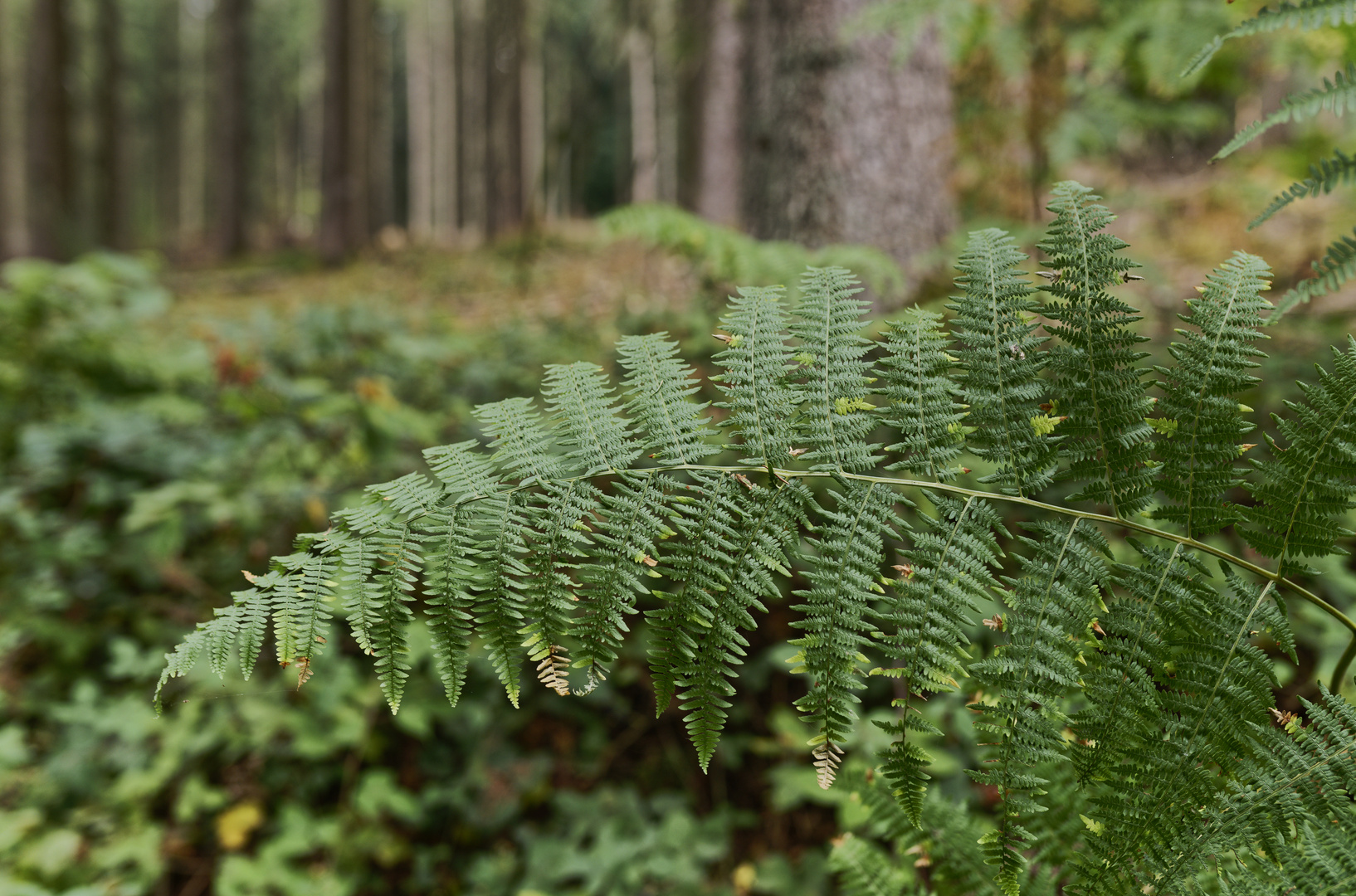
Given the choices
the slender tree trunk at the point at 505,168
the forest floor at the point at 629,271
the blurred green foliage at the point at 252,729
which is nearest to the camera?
the blurred green foliage at the point at 252,729

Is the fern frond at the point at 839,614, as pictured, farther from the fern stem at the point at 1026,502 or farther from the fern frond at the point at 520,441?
the fern frond at the point at 520,441

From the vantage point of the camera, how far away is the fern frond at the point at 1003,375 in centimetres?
86

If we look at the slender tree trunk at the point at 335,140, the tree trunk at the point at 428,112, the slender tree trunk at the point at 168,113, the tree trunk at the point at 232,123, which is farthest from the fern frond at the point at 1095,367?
the slender tree trunk at the point at 168,113

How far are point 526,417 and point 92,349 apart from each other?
336 cm

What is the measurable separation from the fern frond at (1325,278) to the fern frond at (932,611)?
1.23 feet

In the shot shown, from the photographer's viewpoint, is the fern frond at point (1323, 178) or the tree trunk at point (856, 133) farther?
the tree trunk at point (856, 133)

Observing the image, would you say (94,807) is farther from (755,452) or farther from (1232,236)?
(1232,236)

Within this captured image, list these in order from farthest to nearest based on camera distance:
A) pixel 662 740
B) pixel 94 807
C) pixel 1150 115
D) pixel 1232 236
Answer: pixel 1232 236 < pixel 1150 115 < pixel 662 740 < pixel 94 807

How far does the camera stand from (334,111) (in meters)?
9.90

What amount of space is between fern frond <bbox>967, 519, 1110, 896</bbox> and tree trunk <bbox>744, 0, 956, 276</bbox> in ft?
7.48

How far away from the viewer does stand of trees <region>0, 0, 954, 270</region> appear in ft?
Result: 9.55

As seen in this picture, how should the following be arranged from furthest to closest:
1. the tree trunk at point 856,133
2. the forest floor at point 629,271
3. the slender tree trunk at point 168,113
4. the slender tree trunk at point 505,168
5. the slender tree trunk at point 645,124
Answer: the slender tree trunk at point 168,113, the slender tree trunk at point 645,124, the slender tree trunk at point 505,168, the forest floor at point 629,271, the tree trunk at point 856,133

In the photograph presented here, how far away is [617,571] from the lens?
0.88 metres

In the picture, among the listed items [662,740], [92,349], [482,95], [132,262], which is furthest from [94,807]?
[482,95]
